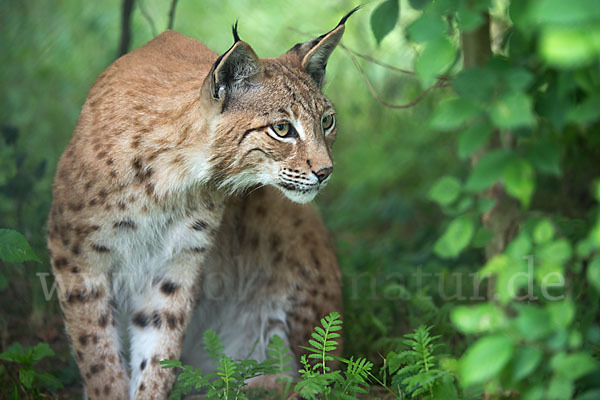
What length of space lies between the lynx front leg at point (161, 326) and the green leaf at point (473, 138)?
1784 mm

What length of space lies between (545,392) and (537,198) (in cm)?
318

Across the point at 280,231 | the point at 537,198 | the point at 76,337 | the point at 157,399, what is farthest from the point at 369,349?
the point at 537,198

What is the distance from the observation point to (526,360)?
5.58ft

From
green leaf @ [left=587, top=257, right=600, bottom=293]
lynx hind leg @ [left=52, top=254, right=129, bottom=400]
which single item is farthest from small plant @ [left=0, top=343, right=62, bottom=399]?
green leaf @ [left=587, top=257, right=600, bottom=293]

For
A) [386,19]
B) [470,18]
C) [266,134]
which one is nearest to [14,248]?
[266,134]

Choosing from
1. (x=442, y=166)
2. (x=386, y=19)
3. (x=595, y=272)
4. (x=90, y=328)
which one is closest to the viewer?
(x=595, y=272)

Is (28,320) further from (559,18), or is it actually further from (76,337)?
(559,18)

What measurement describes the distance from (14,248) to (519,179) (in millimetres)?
1894

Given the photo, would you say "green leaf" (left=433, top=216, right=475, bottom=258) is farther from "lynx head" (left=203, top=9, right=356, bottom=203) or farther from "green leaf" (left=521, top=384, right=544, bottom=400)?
"lynx head" (left=203, top=9, right=356, bottom=203)

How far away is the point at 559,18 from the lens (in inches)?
54.9

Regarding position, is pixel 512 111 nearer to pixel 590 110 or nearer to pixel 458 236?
pixel 590 110

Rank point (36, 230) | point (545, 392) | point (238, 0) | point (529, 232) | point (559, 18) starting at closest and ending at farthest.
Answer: point (559, 18) → point (545, 392) → point (529, 232) → point (36, 230) → point (238, 0)

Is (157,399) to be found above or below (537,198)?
below

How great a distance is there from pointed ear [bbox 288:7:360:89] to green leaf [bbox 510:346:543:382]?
6.25ft
